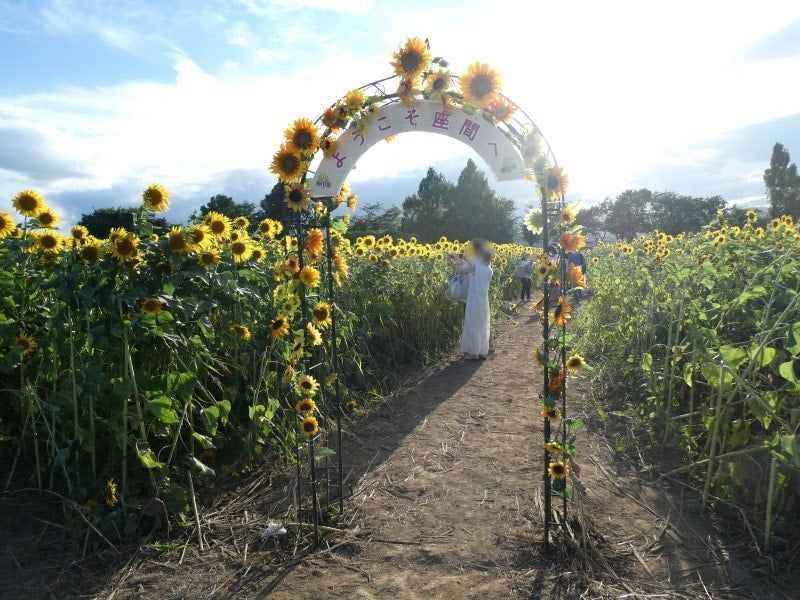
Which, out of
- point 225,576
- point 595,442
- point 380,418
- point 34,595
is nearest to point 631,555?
point 595,442

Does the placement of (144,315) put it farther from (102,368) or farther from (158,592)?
(158,592)

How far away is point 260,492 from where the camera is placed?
364 centimetres

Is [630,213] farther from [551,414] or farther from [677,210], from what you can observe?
[551,414]

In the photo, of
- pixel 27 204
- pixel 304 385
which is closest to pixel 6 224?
pixel 27 204

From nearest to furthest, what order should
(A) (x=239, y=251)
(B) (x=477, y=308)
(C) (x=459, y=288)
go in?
(A) (x=239, y=251) → (B) (x=477, y=308) → (C) (x=459, y=288)

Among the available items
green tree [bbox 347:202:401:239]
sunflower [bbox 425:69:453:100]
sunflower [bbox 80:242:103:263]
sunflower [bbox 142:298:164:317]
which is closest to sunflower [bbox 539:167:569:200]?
sunflower [bbox 425:69:453:100]

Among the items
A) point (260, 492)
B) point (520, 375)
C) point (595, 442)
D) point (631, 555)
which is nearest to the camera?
point (631, 555)

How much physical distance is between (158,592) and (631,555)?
2.41m

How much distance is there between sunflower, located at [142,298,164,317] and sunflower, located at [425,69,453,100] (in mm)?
1780

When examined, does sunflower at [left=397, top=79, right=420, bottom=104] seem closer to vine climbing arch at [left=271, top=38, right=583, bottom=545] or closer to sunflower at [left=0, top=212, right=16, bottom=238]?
vine climbing arch at [left=271, top=38, right=583, bottom=545]

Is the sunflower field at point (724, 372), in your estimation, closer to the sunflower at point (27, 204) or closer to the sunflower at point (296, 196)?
the sunflower at point (296, 196)

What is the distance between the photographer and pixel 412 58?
287 cm

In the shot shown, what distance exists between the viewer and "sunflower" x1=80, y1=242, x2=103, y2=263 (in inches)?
112

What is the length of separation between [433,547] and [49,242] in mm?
2799
